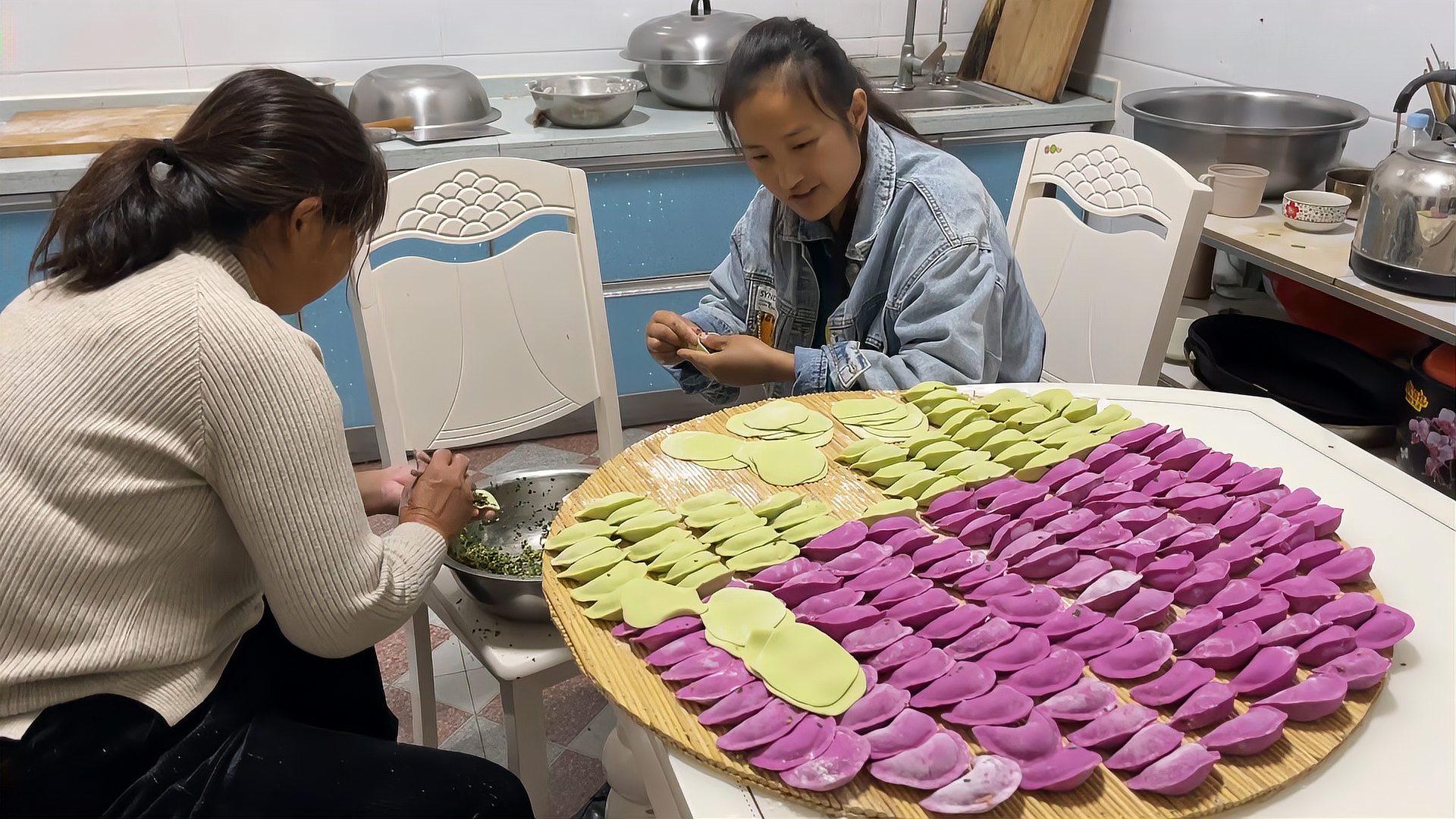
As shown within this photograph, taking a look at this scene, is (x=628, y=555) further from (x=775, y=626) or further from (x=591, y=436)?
(x=591, y=436)

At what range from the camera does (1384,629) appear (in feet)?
3.41

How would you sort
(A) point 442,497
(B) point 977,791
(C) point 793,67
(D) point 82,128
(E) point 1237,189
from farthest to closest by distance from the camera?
(D) point 82,128
(E) point 1237,189
(C) point 793,67
(A) point 442,497
(B) point 977,791

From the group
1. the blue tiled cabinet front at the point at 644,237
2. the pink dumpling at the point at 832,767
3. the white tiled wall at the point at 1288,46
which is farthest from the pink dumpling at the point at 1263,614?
the blue tiled cabinet front at the point at 644,237

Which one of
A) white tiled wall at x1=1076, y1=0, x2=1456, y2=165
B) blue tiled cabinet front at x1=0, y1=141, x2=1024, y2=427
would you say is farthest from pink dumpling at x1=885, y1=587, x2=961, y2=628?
blue tiled cabinet front at x1=0, y1=141, x2=1024, y2=427

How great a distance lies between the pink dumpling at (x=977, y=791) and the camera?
84cm

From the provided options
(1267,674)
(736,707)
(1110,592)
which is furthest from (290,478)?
(1267,674)

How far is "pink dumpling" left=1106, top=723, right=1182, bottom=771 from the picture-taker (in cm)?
88

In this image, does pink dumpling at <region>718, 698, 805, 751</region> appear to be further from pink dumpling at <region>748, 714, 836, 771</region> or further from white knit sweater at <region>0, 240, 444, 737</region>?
white knit sweater at <region>0, 240, 444, 737</region>

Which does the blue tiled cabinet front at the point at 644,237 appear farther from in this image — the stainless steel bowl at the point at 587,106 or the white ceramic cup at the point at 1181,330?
the white ceramic cup at the point at 1181,330

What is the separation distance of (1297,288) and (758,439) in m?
1.54

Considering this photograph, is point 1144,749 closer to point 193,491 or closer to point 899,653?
point 899,653

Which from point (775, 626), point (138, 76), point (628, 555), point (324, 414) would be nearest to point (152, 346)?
point (324, 414)

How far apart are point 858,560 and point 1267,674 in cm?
41

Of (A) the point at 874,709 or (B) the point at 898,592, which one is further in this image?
(B) the point at 898,592
